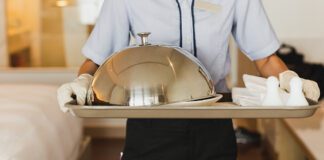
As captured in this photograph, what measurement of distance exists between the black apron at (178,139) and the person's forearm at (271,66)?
17 cm

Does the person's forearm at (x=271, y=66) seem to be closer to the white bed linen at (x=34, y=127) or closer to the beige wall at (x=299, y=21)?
the white bed linen at (x=34, y=127)

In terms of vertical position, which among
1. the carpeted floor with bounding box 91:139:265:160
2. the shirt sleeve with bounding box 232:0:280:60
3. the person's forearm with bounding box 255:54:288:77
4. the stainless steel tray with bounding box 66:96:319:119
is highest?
the shirt sleeve with bounding box 232:0:280:60

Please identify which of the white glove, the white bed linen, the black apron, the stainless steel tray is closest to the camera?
the stainless steel tray

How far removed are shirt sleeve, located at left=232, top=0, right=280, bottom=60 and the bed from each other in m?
0.70

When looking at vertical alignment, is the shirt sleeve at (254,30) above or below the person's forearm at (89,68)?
above

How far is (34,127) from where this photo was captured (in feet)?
5.22

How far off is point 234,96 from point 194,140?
0.25m

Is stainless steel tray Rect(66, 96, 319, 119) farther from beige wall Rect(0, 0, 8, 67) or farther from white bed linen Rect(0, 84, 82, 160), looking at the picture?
beige wall Rect(0, 0, 8, 67)

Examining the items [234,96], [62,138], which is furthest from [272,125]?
[234,96]

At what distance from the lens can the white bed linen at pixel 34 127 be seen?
139cm

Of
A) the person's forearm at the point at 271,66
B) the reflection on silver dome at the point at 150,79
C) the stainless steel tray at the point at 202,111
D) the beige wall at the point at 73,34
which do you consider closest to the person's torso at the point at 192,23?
the person's forearm at the point at 271,66

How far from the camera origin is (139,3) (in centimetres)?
125

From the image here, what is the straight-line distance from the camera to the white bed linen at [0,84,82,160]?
1.39 meters

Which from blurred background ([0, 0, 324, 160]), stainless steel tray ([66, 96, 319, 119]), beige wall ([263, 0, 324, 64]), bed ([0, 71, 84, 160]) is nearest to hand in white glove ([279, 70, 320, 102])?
stainless steel tray ([66, 96, 319, 119])
